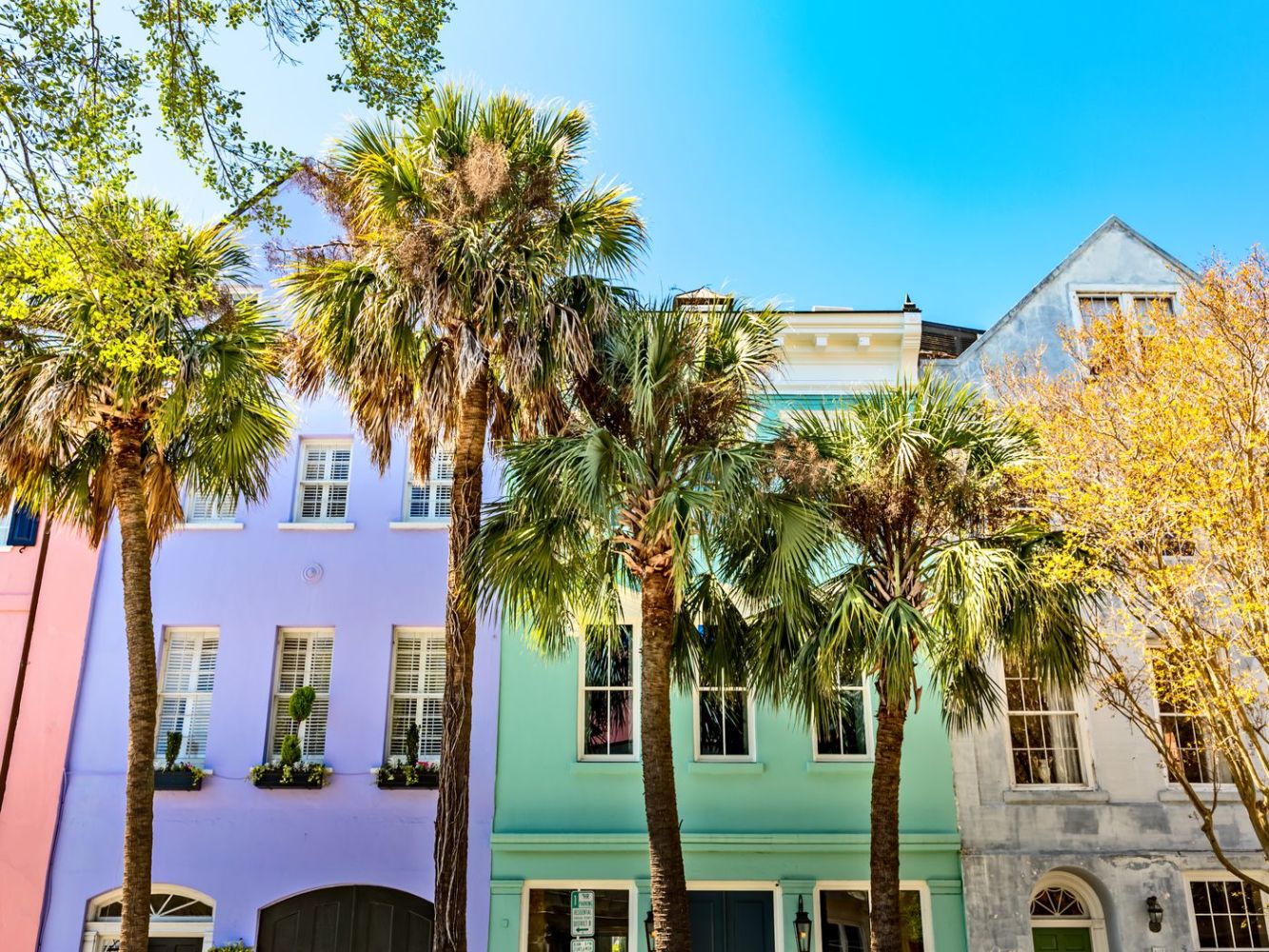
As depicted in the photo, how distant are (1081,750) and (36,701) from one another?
46.4 ft

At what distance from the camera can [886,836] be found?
1083 centimetres

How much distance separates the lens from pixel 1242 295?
10305 mm

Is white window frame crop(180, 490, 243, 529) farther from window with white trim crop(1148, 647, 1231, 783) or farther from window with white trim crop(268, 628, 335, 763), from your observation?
window with white trim crop(1148, 647, 1231, 783)

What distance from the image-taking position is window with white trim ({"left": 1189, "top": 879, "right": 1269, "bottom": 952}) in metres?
13.3

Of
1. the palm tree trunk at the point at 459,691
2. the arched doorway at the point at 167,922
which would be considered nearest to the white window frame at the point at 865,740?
the palm tree trunk at the point at 459,691

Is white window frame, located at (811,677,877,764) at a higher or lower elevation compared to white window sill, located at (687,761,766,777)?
higher

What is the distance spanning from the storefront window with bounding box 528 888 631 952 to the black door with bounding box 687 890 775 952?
0.88 meters

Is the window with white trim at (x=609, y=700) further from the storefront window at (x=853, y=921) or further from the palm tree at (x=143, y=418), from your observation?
the palm tree at (x=143, y=418)

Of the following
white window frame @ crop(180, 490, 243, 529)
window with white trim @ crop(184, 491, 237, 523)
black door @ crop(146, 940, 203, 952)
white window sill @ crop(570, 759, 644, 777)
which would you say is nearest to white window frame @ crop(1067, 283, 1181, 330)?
white window sill @ crop(570, 759, 644, 777)

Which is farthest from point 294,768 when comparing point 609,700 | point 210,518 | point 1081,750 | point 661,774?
point 1081,750

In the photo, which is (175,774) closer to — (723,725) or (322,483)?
(322,483)

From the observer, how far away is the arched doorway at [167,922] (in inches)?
533

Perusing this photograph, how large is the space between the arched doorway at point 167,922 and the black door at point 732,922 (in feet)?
20.5

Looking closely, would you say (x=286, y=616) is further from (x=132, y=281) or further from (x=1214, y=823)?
(x=1214, y=823)
